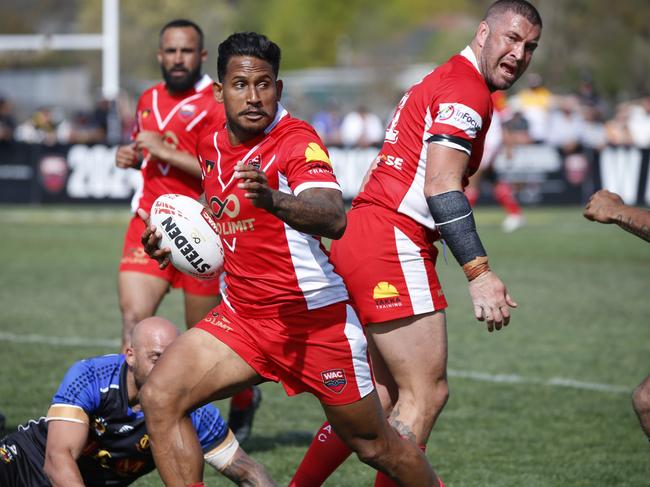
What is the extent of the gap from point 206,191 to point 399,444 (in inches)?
57.8

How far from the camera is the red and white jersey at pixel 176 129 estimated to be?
782cm

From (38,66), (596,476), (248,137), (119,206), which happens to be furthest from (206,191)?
(38,66)

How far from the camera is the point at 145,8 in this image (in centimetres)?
6981

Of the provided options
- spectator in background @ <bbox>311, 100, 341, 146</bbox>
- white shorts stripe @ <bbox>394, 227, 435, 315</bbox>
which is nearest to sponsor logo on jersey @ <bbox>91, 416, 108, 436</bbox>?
white shorts stripe @ <bbox>394, 227, 435, 315</bbox>

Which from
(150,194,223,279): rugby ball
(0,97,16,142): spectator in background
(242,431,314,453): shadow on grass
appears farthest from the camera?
(0,97,16,142): spectator in background

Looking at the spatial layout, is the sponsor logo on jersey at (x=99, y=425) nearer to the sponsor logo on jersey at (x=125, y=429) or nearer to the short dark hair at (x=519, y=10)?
the sponsor logo on jersey at (x=125, y=429)

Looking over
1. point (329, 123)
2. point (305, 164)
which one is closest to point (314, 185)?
point (305, 164)

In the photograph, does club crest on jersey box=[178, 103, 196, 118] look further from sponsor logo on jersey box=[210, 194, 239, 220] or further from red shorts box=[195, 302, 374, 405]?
red shorts box=[195, 302, 374, 405]

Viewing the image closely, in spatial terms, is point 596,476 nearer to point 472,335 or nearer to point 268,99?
point 268,99

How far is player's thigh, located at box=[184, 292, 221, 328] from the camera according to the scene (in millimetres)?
7699

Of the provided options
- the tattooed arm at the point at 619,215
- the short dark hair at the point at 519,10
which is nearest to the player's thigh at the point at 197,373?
the tattooed arm at the point at 619,215

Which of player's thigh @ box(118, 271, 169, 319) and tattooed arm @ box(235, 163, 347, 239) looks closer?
tattooed arm @ box(235, 163, 347, 239)

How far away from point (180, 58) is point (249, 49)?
3.13 metres

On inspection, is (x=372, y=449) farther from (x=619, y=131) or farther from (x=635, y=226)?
(x=619, y=131)
